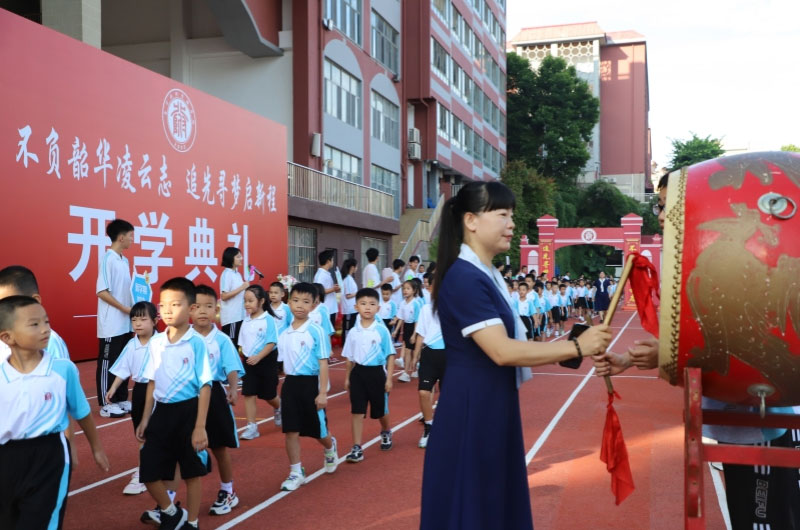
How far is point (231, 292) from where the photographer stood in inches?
383

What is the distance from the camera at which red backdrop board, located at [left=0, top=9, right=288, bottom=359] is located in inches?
371

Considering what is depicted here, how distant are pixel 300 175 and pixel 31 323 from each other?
1554 centimetres

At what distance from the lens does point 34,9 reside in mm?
17703

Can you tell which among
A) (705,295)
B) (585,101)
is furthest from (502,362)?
(585,101)

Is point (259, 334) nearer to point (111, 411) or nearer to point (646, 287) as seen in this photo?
point (111, 411)

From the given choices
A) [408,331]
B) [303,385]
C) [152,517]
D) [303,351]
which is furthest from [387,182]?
[152,517]

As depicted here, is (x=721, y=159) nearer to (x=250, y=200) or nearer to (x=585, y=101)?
(x=250, y=200)

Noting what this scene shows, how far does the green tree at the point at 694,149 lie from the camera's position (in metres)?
51.8

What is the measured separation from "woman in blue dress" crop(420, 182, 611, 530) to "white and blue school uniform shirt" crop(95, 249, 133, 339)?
18.9 ft

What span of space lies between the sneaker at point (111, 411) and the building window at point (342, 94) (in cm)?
1405

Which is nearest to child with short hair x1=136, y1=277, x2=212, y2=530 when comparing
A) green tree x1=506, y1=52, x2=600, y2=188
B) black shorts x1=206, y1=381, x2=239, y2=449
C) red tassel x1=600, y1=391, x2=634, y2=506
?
black shorts x1=206, y1=381, x2=239, y2=449

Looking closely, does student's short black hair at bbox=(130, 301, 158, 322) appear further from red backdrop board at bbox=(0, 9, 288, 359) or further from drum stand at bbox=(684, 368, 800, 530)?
drum stand at bbox=(684, 368, 800, 530)

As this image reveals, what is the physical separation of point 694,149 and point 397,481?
52.4 meters

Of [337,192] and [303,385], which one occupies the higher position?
[337,192]
